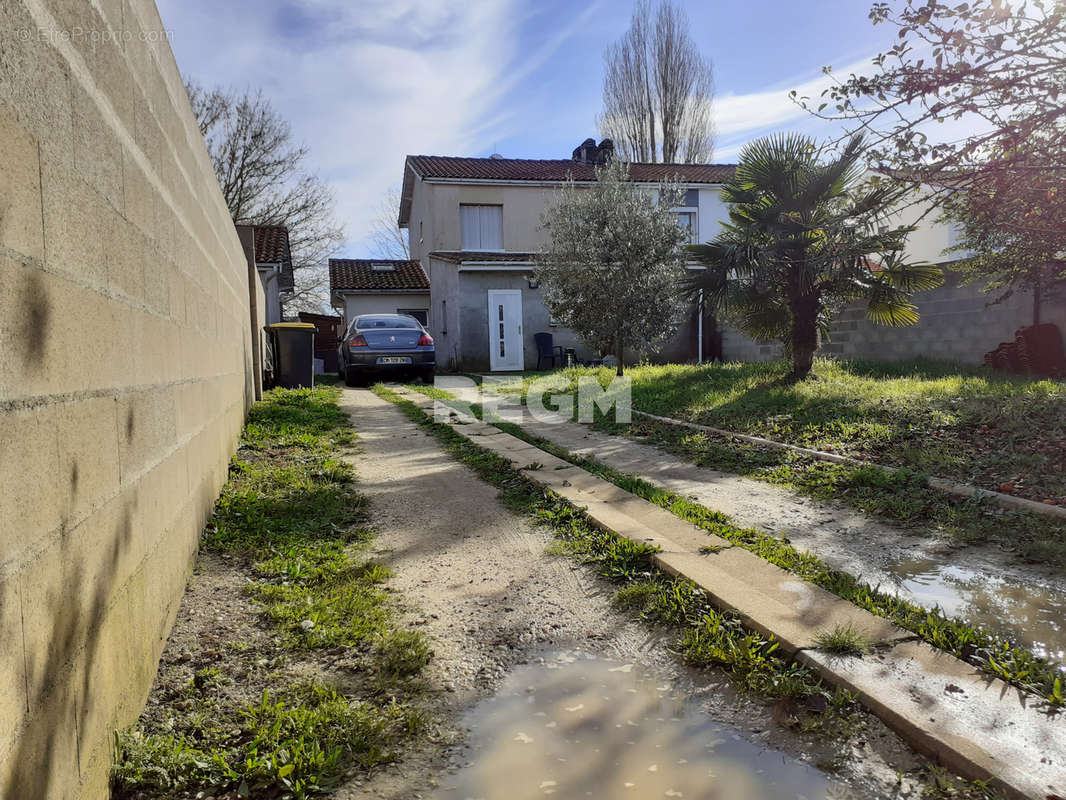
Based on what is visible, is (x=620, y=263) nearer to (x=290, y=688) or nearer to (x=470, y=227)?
(x=470, y=227)

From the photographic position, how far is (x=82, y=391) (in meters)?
1.59

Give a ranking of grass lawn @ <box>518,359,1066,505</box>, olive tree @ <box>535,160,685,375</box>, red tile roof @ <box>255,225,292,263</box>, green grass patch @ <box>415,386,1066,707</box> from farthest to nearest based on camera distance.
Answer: red tile roof @ <box>255,225,292,263</box> → olive tree @ <box>535,160,685,375</box> → grass lawn @ <box>518,359,1066,505</box> → green grass patch @ <box>415,386,1066,707</box>

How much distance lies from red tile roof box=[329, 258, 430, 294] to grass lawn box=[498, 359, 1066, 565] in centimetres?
1486

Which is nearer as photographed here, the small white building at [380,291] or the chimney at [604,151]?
the small white building at [380,291]

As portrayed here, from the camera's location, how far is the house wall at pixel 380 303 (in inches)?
915

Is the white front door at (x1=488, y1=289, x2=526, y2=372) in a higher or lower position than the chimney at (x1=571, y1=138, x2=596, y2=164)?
lower

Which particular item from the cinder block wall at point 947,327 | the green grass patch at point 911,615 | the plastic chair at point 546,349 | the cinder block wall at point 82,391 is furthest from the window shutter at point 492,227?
the cinder block wall at point 82,391

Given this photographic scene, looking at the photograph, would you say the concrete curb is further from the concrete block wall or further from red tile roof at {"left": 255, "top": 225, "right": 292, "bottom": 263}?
red tile roof at {"left": 255, "top": 225, "right": 292, "bottom": 263}

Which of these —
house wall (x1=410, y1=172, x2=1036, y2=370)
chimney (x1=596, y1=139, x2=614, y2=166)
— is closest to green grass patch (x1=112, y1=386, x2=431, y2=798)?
house wall (x1=410, y1=172, x2=1036, y2=370)

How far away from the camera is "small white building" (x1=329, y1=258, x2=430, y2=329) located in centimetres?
2298

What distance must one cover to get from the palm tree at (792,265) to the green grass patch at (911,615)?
19.5 ft

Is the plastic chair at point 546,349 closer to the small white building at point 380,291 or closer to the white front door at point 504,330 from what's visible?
the white front door at point 504,330

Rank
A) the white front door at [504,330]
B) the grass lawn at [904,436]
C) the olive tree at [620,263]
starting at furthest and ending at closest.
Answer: the white front door at [504,330] → the olive tree at [620,263] → the grass lawn at [904,436]

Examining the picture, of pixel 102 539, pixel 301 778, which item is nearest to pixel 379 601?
pixel 301 778
